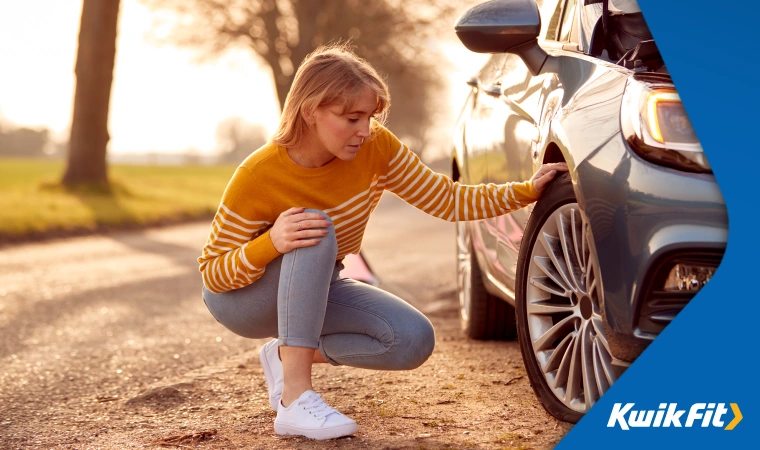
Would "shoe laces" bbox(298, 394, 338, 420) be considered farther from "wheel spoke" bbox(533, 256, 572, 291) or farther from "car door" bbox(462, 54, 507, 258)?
"car door" bbox(462, 54, 507, 258)

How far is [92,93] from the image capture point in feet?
49.5

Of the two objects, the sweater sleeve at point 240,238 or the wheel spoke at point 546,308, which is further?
the sweater sleeve at point 240,238

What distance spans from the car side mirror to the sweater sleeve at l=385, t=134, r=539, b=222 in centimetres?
44

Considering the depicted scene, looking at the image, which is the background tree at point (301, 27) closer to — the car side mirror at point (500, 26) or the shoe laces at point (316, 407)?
the car side mirror at point (500, 26)

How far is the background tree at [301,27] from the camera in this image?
23.8 metres

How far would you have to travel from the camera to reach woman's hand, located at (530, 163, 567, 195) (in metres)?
2.85

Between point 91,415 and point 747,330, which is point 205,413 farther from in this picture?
Result: point 747,330

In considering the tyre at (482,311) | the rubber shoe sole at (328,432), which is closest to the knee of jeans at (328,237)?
the rubber shoe sole at (328,432)

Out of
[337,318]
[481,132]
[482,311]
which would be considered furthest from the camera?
[482,311]

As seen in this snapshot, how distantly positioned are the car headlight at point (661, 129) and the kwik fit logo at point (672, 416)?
0.56m

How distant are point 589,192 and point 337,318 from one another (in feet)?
3.64

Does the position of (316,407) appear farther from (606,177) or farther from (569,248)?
(606,177)

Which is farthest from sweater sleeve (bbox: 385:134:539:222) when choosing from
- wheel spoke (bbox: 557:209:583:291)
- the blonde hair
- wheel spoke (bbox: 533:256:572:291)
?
wheel spoke (bbox: 557:209:583:291)

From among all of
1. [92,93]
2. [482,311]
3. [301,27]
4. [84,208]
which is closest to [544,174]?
[482,311]
